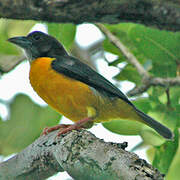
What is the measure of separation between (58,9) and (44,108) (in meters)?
2.15

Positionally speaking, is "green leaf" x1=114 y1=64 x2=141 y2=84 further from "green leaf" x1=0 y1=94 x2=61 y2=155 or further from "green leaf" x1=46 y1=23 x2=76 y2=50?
"green leaf" x1=0 y1=94 x2=61 y2=155

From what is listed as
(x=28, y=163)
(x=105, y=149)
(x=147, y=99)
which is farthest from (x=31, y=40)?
(x=105, y=149)

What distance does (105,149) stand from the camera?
2.39 metres

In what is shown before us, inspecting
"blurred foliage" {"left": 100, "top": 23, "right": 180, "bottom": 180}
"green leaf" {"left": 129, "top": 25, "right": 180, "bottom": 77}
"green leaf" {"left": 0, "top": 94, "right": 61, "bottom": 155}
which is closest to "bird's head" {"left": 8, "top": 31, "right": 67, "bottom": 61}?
"blurred foliage" {"left": 100, "top": 23, "right": 180, "bottom": 180}

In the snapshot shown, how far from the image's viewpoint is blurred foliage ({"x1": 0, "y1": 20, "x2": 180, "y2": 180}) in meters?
3.84

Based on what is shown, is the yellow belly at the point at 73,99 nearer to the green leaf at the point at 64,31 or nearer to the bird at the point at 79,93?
Result: the bird at the point at 79,93

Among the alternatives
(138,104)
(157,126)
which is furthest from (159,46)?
(157,126)

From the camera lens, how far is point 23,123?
13.4 ft

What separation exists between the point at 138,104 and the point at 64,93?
806 mm

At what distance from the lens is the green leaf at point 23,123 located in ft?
13.1

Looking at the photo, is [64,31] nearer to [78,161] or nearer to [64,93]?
[64,93]

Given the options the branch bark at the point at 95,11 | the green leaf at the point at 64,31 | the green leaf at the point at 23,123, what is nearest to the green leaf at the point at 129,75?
the green leaf at the point at 64,31

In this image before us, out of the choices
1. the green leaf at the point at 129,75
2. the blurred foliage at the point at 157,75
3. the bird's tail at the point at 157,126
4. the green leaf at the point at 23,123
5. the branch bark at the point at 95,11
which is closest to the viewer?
the branch bark at the point at 95,11

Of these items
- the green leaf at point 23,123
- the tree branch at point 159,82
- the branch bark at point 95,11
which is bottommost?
the green leaf at point 23,123
